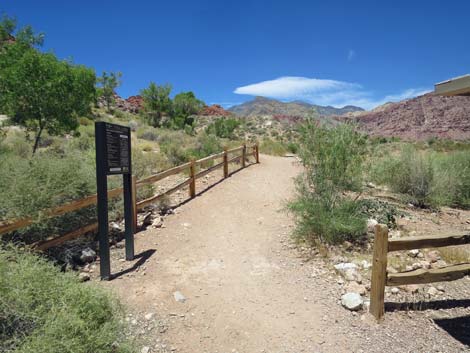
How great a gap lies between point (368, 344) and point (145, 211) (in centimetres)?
583

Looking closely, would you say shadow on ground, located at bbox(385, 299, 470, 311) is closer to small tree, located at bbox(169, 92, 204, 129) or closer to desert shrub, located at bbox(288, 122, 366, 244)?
desert shrub, located at bbox(288, 122, 366, 244)

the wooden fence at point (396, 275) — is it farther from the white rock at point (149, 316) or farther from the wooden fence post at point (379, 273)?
the white rock at point (149, 316)

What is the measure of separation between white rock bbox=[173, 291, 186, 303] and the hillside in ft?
180

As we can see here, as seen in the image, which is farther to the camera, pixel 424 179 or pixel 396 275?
pixel 424 179

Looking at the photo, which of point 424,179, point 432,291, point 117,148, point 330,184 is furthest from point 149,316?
point 424,179

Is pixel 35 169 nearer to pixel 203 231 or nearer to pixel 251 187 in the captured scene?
pixel 203 231

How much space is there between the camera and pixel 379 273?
3.69m

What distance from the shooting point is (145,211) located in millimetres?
7750

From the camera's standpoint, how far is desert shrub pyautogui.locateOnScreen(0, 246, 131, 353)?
216cm

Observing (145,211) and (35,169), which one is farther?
(145,211)

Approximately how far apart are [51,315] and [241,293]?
2.63 metres

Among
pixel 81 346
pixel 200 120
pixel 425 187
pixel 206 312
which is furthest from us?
pixel 200 120

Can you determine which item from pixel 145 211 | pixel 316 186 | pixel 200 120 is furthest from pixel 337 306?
pixel 200 120

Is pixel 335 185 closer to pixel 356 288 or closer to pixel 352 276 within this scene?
pixel 352 276
